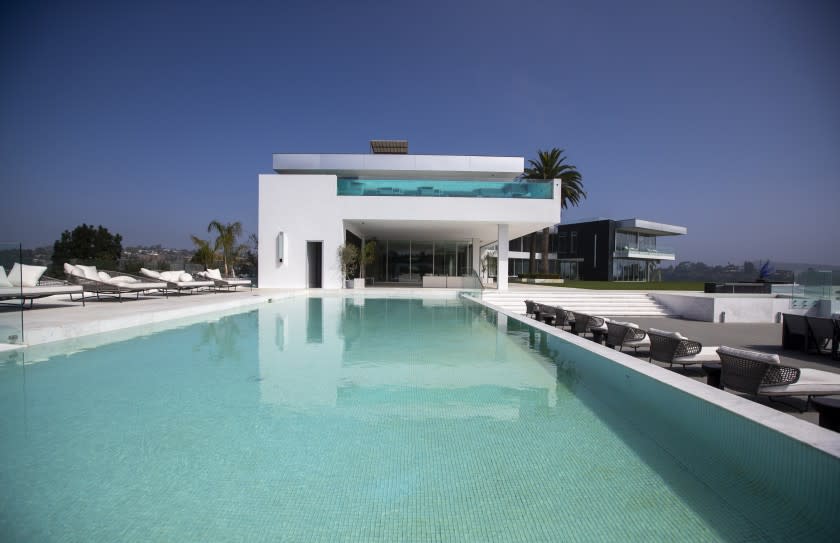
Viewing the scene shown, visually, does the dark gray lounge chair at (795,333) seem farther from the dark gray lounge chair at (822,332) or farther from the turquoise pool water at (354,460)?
the turquoise pool water at (354,460)

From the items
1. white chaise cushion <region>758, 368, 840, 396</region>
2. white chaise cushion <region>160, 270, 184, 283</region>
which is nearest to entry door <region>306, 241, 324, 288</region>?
white chaise cushion <region>160, 270, 184, 283</region>

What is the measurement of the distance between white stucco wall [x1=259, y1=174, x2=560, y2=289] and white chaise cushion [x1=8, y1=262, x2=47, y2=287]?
12.3m

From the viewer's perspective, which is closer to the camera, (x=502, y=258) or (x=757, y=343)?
(x=757, y=343)

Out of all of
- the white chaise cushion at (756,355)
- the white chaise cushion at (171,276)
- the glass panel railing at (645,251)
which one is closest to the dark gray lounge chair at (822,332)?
the white chaise cushion at (756,355)

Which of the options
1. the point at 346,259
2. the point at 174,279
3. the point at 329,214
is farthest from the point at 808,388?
the point at 329,214

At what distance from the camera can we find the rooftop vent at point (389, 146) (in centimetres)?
2784

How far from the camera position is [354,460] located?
276cm

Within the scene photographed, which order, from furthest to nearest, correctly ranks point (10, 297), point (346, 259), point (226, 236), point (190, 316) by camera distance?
point (226, 236) < point (346, 259) < point (190, 316) < point (10, 297)

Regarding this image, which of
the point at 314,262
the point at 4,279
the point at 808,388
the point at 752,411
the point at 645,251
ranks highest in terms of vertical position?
the point at 645,251

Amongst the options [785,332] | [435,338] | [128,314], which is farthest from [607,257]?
[128,314]

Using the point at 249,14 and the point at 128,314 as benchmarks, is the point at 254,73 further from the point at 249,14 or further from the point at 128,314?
the point at 128,314

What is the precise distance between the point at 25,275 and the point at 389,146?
900 inches

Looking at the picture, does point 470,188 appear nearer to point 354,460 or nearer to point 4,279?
point 4,279

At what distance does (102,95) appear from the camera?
2108cm
